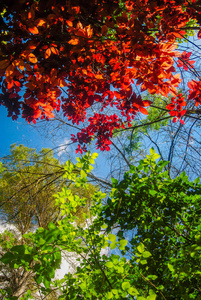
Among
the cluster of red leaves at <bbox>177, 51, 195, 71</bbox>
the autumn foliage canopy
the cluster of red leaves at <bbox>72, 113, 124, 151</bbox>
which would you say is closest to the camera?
the autumn foliage canopy

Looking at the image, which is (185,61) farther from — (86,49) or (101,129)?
(101,129)

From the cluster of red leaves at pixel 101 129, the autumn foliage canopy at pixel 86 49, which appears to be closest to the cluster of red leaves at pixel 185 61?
the autumn foliage canopy at pixel 86 49

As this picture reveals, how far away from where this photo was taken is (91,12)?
60.9 inches

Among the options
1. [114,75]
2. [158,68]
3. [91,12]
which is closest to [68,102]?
[114,75]

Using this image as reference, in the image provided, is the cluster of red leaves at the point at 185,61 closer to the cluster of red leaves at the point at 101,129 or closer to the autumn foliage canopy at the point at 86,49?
the autumn foliage canopy at the point at 86,49

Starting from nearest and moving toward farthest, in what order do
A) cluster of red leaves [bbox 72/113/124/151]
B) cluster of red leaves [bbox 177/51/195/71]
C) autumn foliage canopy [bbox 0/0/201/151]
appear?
autumn foliage canopy [bbox 0/0/201/151]
cluster of red leaves [bbox 177/51/195/71]
cluster of red leaves [bbox 72/113/124/151]

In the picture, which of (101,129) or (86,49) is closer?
(86,49)

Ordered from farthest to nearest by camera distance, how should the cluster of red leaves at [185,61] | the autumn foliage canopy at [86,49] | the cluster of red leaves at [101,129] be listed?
the cluster of red leaves at [101,129], the cluster of red leaves at [185,61], the autumn foliage canopy at [86,49]

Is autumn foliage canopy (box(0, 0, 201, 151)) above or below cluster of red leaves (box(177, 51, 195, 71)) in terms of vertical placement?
below

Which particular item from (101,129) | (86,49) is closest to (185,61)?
(86,49)

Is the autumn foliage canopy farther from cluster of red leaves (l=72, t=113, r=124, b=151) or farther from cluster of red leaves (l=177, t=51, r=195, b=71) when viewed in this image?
cluster of red leaves (l=72, t=113, r=124, b=151)

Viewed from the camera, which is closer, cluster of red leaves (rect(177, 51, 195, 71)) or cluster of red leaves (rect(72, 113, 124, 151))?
cluster of red leaves (rect(177, 51, 195, 71))

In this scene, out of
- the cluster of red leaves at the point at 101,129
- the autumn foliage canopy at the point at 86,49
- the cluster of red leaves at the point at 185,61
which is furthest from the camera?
the cluster of red leaves at the point at 101,129

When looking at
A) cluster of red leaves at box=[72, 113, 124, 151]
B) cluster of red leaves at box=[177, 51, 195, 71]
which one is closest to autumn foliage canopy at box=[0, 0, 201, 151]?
cluster of red leaves at box=[177, 51, 195, 71]
